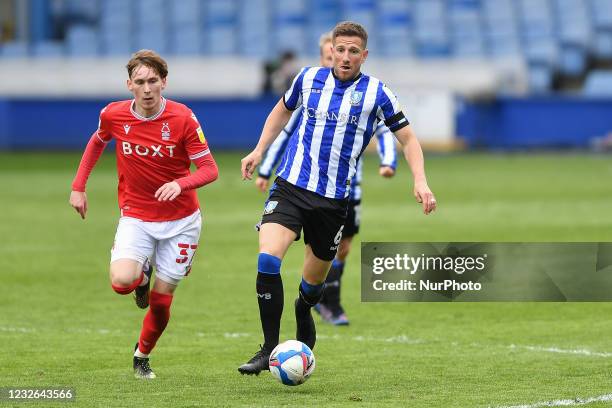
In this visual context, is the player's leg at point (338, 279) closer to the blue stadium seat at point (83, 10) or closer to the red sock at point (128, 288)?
the red sock at point (128, 288)

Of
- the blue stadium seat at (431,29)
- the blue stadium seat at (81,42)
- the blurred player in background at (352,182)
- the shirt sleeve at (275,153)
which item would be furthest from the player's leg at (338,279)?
the blue stadium seat at (431,29)

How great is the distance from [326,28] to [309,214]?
99.9 feet

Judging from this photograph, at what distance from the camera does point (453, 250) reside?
834 centimetres

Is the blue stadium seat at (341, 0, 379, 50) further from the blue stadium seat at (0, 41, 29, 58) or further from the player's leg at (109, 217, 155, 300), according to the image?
the player's leg at (109, 217, 155, 300)

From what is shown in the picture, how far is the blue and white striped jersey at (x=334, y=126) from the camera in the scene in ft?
26.0

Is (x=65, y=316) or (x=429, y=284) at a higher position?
(x=429, y=284)

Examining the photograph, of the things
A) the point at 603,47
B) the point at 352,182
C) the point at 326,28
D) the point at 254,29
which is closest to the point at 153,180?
the point at 352,182

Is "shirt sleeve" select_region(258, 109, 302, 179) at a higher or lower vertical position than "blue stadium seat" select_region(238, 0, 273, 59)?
higher

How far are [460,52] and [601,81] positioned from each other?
4.40m

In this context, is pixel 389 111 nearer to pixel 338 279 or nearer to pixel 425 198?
pixel 425 198

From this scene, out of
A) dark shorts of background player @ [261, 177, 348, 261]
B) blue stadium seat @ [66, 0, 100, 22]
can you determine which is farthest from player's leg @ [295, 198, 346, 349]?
blue stadium seat @ [66, 0, 100, 22]

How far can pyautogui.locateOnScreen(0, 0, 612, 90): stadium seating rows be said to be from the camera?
38000 millimetres

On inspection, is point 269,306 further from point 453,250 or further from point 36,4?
point 36,4

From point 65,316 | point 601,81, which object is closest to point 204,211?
point 65,316
